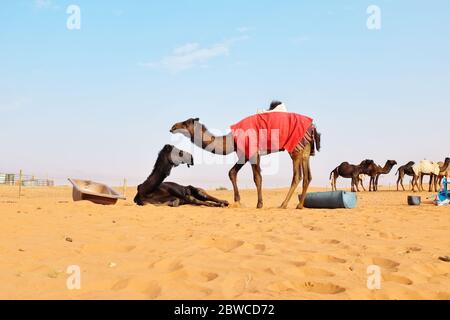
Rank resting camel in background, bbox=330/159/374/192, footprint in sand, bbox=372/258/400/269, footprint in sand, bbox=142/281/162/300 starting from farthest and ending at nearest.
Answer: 1. resting camel in background, bbox=330/159/374/192
2. footprint in sand, bbox=372/258/400/269
3. footprint in sand, bbox=142/281/162/300

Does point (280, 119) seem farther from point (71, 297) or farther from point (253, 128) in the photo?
point (71, 297)

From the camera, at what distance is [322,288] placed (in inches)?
142

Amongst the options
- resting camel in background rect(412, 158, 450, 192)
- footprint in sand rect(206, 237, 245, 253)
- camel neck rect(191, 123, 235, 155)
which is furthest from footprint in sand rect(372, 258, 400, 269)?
resting camel in background rect(412, 158, 450, 192)

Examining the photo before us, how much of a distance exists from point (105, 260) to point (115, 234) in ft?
5.17

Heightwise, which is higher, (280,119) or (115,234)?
(280,119)

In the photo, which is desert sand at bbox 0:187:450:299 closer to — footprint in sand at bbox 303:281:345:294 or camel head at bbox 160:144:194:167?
footprint in sand at bbox 303:281:345:294

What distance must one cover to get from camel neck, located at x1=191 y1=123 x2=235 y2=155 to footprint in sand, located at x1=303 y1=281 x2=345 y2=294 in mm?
8141

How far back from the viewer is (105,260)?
462cm

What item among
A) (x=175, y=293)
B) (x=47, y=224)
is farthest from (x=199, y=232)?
(x=175, y=293)

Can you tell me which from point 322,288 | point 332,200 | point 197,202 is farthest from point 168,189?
point 322,288

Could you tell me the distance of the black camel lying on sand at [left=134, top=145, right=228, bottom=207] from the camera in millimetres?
12203

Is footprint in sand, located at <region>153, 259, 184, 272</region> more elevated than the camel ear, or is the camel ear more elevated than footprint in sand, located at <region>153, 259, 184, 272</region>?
the camel ear

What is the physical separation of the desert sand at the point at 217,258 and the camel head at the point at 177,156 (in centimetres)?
420

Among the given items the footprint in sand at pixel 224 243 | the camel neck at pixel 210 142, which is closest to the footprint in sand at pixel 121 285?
the footprint in sand at pixel 224 243
